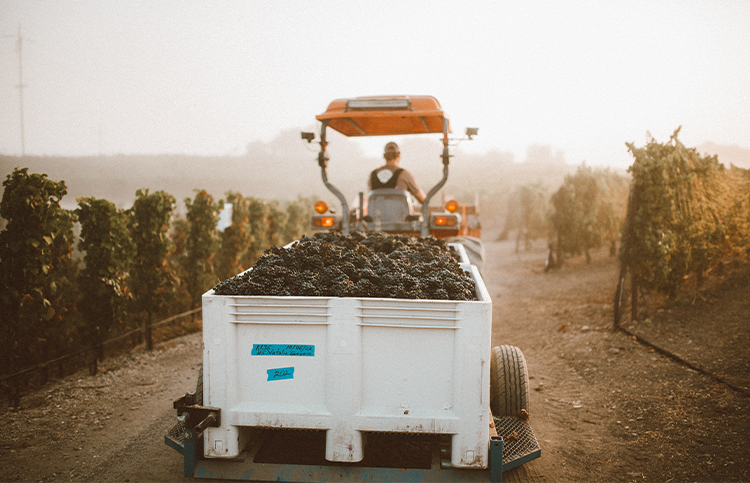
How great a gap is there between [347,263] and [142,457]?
7.27 feet

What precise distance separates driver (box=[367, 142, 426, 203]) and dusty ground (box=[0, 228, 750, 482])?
271cm

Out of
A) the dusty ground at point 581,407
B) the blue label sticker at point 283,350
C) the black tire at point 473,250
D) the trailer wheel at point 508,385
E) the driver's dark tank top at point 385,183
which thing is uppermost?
the driver's dark tank top at point 385,183

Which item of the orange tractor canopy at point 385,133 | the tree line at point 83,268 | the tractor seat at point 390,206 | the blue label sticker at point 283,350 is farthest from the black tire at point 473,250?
the tree line at point 83,268

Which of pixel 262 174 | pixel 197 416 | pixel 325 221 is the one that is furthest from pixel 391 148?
pixel 262 174

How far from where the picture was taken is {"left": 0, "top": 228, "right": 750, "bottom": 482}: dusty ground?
11.0 feet

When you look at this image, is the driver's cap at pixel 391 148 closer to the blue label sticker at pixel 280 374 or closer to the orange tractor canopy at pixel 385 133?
the orange tractor canopy at pixel 385 133

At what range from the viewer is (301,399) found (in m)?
2.40

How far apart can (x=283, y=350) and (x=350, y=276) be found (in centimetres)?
67

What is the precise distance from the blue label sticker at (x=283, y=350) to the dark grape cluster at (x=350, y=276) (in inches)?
12.6

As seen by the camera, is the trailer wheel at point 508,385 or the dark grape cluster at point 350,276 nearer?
the dark grape cluster at point 350,276

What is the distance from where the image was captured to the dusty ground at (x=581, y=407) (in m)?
3.36

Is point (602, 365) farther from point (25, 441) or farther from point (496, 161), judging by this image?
point (496, 161)

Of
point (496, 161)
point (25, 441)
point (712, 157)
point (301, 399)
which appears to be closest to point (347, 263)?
point (301, 399)

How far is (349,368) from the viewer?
2.31 metres
